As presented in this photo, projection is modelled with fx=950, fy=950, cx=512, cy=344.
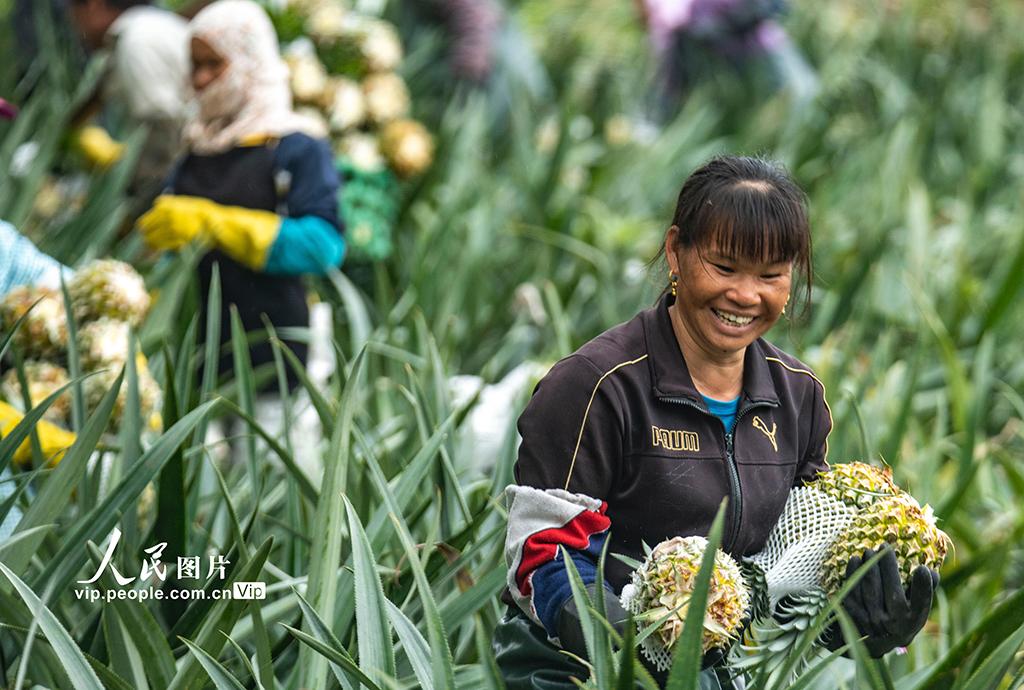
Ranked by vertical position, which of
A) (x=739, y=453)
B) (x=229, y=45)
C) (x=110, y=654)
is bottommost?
(x=110, y=654)

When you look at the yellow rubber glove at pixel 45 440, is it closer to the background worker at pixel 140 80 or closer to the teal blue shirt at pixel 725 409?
the teal blue shirt at pixel 725 409

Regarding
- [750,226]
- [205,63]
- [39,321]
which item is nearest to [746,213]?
[750,226]

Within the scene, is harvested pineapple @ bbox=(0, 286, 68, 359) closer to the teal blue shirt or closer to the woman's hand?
the woman's hand

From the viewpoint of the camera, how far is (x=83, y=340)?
1.76 meters

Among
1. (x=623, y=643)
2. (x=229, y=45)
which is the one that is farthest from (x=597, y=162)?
(x=623, y=643)

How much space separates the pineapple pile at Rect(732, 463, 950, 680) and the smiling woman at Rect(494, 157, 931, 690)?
0.09 feet

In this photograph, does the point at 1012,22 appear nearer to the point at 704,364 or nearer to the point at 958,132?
the point at 958,132

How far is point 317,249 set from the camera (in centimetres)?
224

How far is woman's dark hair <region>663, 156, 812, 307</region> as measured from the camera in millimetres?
976

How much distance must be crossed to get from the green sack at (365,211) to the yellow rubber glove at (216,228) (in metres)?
0.72

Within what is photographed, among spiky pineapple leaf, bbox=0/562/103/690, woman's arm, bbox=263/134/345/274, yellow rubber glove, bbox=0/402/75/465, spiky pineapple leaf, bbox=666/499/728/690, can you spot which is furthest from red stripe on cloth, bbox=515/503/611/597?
woman's arm, bbox=263/134/345/274

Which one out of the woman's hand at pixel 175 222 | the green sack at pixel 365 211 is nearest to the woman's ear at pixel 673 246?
the woman's hand at pixel 175 222

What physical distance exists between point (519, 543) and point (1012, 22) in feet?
24.1

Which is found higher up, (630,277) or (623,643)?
(623,643)
